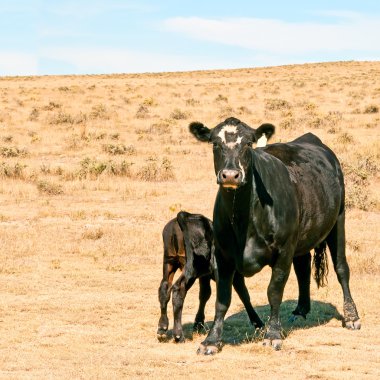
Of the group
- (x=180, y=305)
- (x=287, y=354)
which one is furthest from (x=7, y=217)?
(x=287, y=354)

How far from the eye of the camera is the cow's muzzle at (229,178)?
23.0 ft

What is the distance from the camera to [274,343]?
8.00 m

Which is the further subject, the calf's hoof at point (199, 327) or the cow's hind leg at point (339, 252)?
the cow's hind leg at point (339, 252)

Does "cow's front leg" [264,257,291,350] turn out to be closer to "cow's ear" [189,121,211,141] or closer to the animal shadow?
the animal shadow

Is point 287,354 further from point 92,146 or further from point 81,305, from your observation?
point 92,146

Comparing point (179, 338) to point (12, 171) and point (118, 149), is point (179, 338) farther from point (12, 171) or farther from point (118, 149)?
point (118, 149)

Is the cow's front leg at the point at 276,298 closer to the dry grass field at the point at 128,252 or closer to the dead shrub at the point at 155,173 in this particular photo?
→ the dry grass field at the point at 128,252

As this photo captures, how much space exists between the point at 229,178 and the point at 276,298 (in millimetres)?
1813

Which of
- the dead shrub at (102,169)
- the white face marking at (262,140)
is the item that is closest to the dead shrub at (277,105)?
the dead shrub at (102,169)

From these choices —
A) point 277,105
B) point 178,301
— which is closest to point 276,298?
point 178,301

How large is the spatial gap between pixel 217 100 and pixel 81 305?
122ft

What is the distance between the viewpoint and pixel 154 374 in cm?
709

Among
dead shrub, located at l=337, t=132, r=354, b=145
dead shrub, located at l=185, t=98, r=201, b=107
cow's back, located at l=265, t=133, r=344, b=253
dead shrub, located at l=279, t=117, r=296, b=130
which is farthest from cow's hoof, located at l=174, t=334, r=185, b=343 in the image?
dead shrub, located at l=185, t=98, r=201, b=107

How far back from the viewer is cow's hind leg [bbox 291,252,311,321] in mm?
9797
